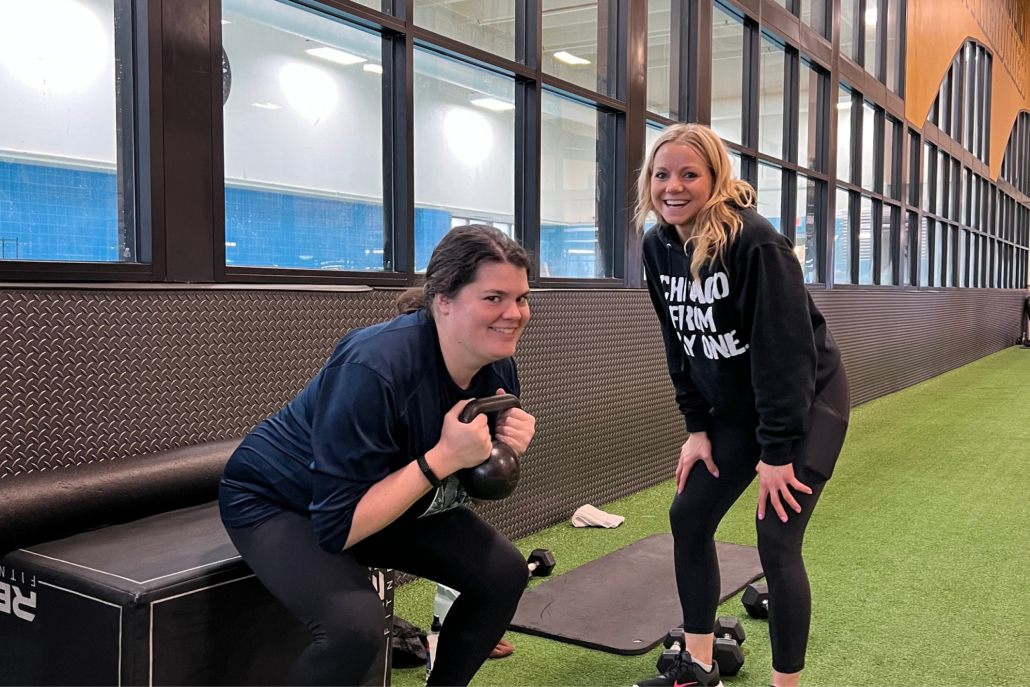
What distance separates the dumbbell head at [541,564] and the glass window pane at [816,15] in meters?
5.45

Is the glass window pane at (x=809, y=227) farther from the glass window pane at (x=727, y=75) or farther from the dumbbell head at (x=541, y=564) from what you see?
the dumbbell head at (x=541, y=564)

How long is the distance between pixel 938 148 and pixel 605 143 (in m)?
8.00

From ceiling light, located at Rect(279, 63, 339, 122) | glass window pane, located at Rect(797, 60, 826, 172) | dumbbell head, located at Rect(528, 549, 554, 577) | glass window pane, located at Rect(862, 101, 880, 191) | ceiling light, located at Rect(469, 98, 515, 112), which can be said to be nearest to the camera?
ceiling light, located at Rect(279, 63, 339, 122)

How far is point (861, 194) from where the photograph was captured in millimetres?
8070

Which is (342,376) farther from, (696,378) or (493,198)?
(493,198)

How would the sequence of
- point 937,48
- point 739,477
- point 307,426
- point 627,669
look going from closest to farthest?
1. point 307,426
2. point 739,477
3. point 627,669
4. point 937,48

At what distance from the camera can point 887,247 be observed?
9.11m

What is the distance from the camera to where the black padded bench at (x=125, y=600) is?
4.74 feet

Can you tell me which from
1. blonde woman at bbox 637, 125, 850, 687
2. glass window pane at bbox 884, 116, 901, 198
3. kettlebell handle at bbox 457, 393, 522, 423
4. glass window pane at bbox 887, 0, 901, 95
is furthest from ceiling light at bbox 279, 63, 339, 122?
glass window pane at bbox 887, 0, 901, 95

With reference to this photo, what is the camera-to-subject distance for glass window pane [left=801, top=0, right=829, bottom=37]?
688cm

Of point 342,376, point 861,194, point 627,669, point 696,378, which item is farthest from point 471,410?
point 861,194

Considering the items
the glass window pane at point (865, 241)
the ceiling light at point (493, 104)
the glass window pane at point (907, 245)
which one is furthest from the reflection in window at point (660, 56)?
the glass window pane at point (907, 245)

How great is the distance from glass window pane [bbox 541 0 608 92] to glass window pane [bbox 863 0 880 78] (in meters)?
5.04

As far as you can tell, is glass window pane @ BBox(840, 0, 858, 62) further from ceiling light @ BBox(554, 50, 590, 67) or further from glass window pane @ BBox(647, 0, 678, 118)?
ceiling light @ BBox(554, 50, 590, 67)
